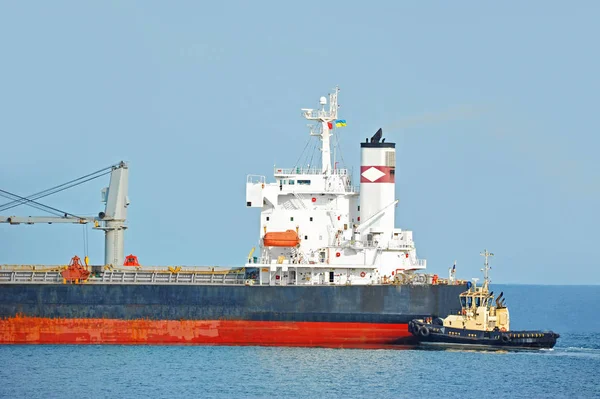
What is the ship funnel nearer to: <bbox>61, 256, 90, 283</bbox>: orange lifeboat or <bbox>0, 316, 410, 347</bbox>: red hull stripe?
<bbox>0, 316, 410, 347</bbox>: red hull stripe

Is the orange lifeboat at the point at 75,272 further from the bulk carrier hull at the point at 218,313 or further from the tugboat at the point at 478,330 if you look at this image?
the tugboat at the point at 478,330

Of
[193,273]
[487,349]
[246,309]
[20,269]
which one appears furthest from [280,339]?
[20,269]

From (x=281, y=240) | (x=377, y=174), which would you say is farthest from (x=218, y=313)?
(x=377, y=174)

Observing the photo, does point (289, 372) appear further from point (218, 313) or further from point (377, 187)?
point (377, 187)

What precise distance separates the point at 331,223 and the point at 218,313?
5945 mm

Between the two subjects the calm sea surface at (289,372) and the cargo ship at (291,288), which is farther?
the cargo ship at (291,288)

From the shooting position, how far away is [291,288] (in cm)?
4922

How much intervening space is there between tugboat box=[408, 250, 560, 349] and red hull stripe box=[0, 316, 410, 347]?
3.73 feet

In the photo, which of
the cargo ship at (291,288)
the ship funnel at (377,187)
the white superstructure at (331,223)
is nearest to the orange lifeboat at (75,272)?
the cargo ship at (291,288)

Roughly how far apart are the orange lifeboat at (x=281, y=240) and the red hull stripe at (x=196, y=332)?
3.18 meters

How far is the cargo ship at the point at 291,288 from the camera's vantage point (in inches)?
1921

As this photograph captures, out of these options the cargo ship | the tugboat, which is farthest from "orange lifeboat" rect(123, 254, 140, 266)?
the tugboat

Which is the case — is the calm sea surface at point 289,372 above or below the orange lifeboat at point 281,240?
below

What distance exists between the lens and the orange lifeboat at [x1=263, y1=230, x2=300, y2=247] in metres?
49.5
